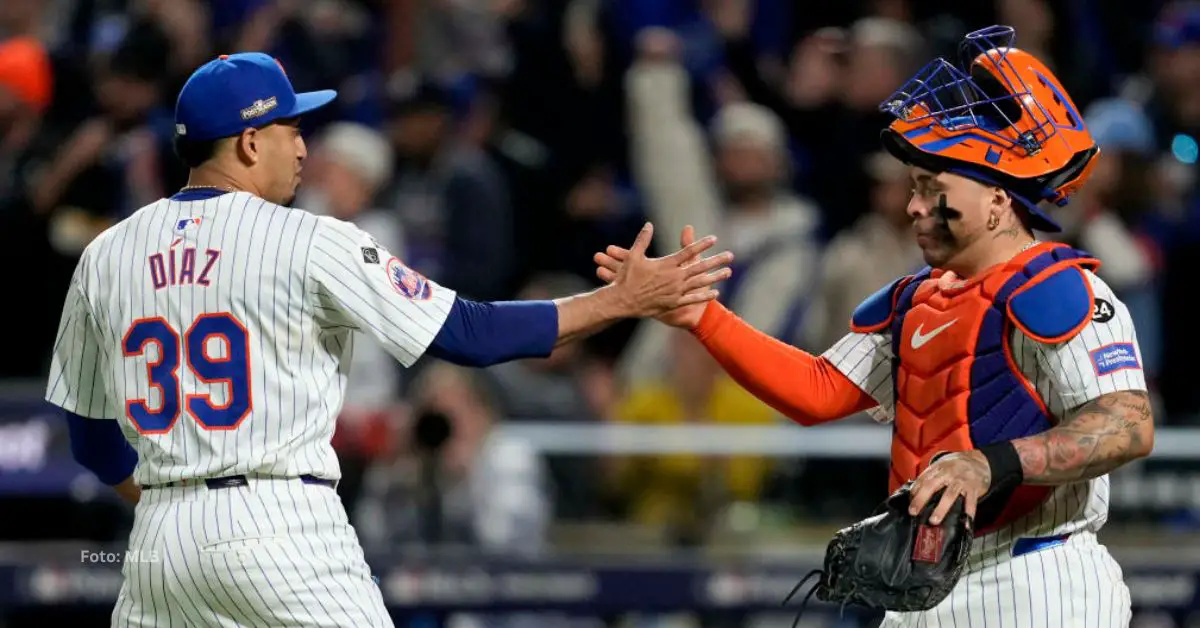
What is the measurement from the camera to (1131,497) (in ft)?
26.3

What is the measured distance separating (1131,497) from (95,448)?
490 cm

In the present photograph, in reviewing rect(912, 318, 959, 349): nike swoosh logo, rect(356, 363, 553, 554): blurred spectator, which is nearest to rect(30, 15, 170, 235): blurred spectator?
rect(356, 363, 553, 554): blurred spectator

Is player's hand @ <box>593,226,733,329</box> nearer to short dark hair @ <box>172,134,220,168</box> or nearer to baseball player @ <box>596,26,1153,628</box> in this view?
baseball player @ <box>596,26,1153,628</box>

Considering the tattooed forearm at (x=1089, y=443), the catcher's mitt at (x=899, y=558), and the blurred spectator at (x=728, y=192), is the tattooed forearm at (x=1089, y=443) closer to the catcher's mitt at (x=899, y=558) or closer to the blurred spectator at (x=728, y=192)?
the catcher's mitt at (x=899, y=558)

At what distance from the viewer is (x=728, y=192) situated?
8992mm

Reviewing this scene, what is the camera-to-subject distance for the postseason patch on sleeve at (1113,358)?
154 inches

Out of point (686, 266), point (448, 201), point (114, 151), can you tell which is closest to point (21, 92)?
point (114, 151)

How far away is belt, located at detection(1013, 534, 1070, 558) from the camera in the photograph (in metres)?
4.04

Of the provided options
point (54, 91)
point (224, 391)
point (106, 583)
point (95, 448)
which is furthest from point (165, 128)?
point (224, 391)

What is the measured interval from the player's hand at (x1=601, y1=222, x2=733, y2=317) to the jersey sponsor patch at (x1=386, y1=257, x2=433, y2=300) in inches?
18.1

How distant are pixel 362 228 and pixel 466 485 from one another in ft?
4.91

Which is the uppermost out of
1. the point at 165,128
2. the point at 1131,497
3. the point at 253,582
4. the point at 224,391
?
the point at 165,128

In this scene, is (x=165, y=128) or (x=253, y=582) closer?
(x=253, y=582)

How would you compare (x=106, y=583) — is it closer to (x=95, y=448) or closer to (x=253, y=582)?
(x=95, y=448)
